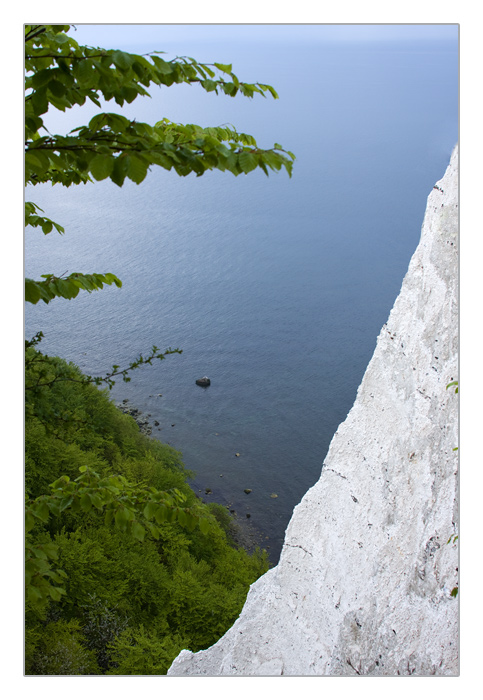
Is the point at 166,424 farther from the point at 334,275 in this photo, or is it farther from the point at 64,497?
the point at 64,497

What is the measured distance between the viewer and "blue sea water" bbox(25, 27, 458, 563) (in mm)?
4961

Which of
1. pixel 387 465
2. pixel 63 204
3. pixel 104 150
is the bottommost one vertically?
pixel 387 465

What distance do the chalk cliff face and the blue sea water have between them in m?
1.33

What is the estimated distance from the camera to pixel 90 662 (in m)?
5.71

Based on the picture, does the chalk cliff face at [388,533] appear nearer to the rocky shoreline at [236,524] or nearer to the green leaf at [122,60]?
the green leaf at [122,60]

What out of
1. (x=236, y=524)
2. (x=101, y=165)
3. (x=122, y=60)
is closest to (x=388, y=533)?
(x=101, y=165)

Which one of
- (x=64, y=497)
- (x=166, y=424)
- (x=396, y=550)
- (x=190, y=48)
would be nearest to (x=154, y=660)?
(x=396, y=550)

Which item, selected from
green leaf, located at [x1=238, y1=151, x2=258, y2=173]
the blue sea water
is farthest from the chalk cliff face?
green leaf, located at [x1=238, y1=151, x2=258, y2=173]

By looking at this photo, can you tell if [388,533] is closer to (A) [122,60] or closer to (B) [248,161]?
(B) [248,161]

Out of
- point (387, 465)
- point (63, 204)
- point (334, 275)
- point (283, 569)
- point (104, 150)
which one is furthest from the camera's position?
point (334, 275)

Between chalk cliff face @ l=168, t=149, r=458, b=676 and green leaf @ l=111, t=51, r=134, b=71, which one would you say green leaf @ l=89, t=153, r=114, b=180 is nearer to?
green leaf @ l=111, t=51, r=134, b=71

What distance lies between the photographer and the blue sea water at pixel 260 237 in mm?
4961
